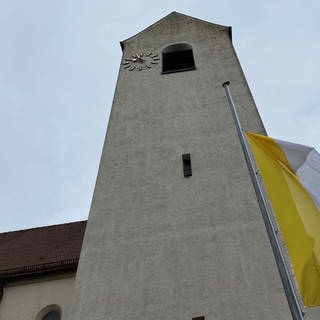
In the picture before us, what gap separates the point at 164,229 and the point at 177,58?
27.7 ft

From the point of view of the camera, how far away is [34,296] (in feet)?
35.2

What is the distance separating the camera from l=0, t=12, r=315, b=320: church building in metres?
7.56

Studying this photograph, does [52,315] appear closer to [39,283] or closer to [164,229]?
[39,283]

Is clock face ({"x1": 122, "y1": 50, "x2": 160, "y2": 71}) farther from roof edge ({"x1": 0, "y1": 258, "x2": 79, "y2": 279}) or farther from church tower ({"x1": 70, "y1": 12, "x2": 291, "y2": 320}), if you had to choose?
roof edge ({"x1": 0, "y1": 258, "x2": 79, "y2": 279})

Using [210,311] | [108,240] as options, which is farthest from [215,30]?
[210,311]

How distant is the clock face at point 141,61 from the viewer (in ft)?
50.6

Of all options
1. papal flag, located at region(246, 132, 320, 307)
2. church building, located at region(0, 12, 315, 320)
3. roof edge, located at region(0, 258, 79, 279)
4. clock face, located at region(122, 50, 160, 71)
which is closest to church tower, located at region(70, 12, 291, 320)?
church building, located at region(0, 12, 315, 320)

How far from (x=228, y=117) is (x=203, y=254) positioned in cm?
444

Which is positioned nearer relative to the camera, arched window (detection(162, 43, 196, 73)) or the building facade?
the building facade

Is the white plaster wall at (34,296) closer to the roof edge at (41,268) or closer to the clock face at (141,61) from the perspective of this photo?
the roof edge at (41,268)

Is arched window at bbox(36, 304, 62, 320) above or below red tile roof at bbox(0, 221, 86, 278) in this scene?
below

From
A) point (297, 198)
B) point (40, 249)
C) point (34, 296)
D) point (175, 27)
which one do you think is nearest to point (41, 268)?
point (34, 296)

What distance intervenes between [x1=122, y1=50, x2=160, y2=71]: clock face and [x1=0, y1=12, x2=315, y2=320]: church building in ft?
0.27

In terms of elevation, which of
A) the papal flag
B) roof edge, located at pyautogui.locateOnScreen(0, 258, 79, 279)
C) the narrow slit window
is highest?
the narrow slit window
